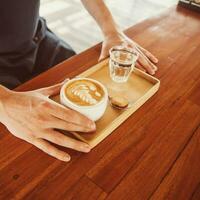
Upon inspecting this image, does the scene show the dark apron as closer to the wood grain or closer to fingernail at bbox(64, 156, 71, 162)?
fingernail at bbox(64, 156, 71, 162)

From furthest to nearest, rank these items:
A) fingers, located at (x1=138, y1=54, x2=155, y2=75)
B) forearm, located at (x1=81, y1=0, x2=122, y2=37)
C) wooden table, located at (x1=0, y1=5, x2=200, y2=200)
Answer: forearm, located at (x1=81, y1=0, x2=122, y2=37)
fingers, located at (x1=138, y1=54, x2=155, y2=75)
wooden table, located at (x1=0, y1=5, x2=200, y2=200)

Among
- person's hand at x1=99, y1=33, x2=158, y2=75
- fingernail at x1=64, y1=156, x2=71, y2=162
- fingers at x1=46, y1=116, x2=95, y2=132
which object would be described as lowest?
fingernail at x1=64, y1=156, x2=71, y2=162

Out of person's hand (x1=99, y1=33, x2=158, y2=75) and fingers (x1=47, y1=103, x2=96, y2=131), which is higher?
fingers (x1=47, y1=103, x2=96, y2=131)

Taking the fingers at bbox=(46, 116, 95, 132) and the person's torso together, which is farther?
the person's torso

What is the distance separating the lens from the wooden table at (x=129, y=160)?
0.54 meters

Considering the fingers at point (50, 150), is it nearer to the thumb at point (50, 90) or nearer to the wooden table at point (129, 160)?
the wooden table at point (129, 160)

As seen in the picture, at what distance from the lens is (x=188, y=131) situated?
2.28ft

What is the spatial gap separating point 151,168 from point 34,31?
68 centimetres

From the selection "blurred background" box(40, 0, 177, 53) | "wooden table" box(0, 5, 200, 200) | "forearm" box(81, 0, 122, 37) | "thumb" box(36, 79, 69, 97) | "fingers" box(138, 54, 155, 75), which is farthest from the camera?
"blurred background" box(40, 0, 177, 53)

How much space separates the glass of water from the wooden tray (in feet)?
0.06

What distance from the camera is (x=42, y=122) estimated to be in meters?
0.60

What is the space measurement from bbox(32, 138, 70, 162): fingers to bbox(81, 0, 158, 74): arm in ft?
1.28

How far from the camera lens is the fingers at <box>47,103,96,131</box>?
1.92ft

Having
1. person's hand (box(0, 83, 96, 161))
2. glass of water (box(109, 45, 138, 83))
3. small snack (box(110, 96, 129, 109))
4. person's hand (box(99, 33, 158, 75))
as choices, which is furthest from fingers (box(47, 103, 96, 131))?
person's hand (box(99, 33, 158, 75))
